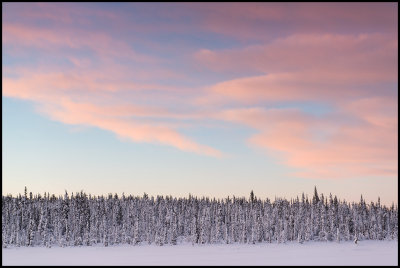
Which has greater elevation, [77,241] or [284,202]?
[284,202]

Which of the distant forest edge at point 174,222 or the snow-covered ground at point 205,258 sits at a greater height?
the distant forest edge at point 174,222

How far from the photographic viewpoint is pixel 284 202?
177750 millimetres

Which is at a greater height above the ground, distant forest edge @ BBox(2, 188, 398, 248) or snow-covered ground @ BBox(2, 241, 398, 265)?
distant forest edge @ BBox(2, 188, 398, 248)

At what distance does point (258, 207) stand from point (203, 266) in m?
124

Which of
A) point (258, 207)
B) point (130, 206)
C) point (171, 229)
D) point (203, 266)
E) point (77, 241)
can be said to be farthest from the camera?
point (258, 207)

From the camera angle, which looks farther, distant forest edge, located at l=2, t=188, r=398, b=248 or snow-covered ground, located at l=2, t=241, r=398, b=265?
distant forest edge, located at l=2, t=188, r=398, b=248

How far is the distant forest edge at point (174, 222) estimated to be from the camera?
127375 millimetres

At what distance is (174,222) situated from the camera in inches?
5832

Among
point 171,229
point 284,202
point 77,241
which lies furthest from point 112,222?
point 284,202

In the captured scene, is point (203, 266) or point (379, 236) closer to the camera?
point (203, 266)

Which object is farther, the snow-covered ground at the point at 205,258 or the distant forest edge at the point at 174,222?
the distant forest edge at the point at 174,222

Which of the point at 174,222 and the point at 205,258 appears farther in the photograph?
the point at 174,222

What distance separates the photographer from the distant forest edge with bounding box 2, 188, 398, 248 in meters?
127

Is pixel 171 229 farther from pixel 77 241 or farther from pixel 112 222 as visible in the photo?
pixel 77 241
